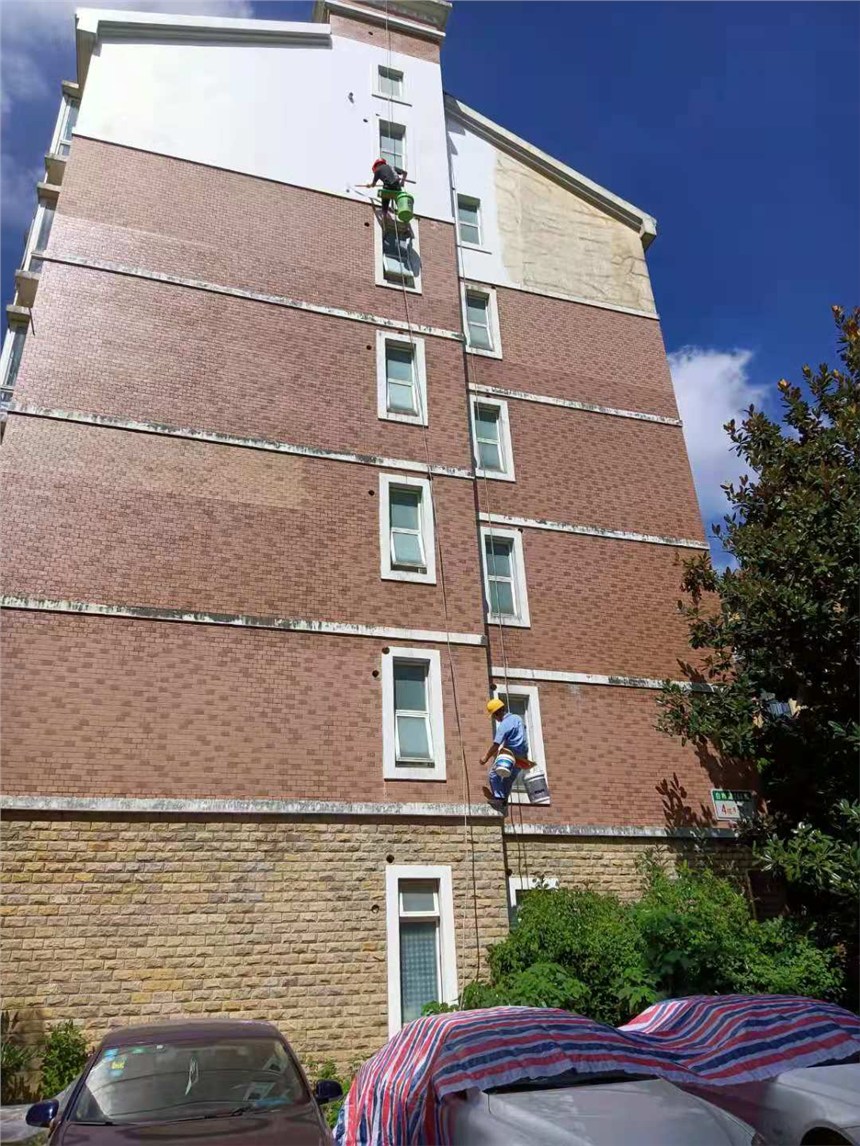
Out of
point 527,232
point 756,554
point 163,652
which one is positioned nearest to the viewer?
point 163,652

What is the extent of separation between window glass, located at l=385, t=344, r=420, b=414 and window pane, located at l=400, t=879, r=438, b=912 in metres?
8.55

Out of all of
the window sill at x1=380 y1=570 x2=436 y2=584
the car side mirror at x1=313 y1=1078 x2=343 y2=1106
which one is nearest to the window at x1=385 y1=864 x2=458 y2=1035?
the window sill at x1=380 y1=570 x2=436 y2=584

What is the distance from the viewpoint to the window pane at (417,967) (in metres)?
11.9

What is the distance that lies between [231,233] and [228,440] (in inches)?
200

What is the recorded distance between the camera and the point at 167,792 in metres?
11.8

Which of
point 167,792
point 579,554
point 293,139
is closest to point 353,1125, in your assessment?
point 167,792

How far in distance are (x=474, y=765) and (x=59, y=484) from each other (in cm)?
791

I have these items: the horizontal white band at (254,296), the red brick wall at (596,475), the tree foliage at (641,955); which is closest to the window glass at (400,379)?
the horizontal white band at (254,296)

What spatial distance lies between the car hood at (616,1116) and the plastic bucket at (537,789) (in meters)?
7.74

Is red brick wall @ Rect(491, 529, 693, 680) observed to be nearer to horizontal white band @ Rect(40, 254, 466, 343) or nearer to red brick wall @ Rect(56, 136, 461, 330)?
horizontal white band @ Rect(40, 254, 466, 343)

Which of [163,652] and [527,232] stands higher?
[527,232]

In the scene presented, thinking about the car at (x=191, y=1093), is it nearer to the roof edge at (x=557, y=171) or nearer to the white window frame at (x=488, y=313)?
the white window frame at (x=488, y=313)

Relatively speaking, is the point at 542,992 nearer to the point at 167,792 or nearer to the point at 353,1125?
the point at 353,1125

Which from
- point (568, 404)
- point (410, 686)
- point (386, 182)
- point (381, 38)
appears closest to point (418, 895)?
point (410, 686)
